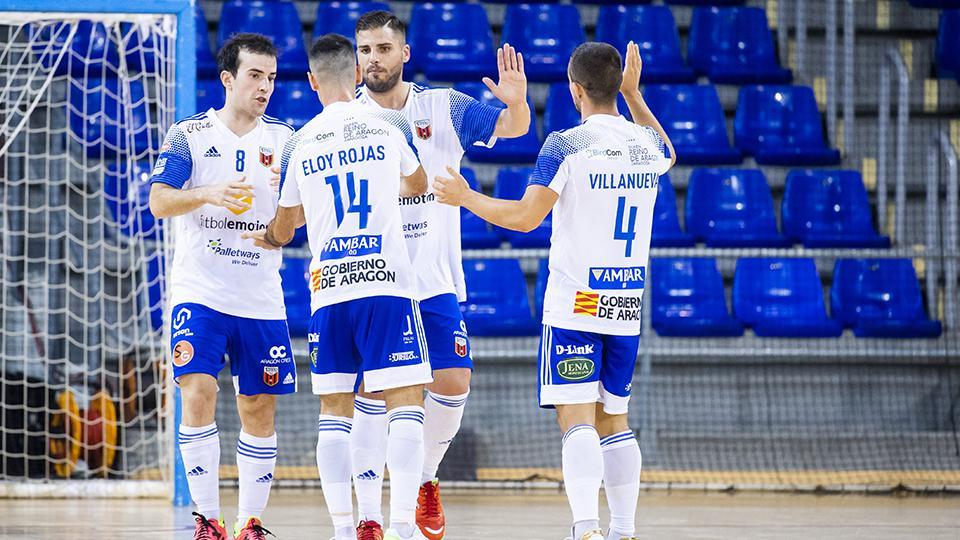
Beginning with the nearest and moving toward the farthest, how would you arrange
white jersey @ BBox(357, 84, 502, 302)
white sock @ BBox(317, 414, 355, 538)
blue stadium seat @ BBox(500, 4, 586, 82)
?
white sock @ BBox(317, 414, 355, 538), white jersey @ BBox(357, 84, 502, 302), blue stadium seat @ BBox(500, 4, 586, 82)

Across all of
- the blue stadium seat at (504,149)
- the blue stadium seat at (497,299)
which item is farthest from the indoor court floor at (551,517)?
the blue stadium seat at (504,149)

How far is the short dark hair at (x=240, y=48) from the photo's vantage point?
240 inches

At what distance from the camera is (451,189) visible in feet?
18.1

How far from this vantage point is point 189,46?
333 inches

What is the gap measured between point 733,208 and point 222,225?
240 inches

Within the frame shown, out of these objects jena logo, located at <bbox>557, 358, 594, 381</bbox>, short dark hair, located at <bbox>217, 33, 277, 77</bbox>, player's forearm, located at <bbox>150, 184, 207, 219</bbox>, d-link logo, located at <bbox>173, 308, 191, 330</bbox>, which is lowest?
jena logo, located at <bbox>557, 358, 594, 381</bbox>

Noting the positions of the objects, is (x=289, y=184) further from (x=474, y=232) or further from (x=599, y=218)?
(x=474, y=232)

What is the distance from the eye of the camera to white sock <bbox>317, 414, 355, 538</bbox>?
5.51m

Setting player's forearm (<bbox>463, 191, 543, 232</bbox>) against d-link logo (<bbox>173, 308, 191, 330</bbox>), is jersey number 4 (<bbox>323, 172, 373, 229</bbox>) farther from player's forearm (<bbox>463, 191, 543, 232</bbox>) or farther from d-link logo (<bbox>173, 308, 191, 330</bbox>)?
d-link logo (<bbox>173, 308, 191, 330</bbox>)

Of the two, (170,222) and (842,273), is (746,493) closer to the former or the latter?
(842,273)

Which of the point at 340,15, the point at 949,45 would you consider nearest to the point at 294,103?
the point at 340,15

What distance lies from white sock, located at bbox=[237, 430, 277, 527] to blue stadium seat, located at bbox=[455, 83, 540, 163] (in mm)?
5569

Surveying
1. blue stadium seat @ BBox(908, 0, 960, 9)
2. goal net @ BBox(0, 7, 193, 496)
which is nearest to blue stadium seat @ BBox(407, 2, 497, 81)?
goal net @ BBox(0, 7, 193, 496)

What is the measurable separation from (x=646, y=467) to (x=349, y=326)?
15.7 ft
